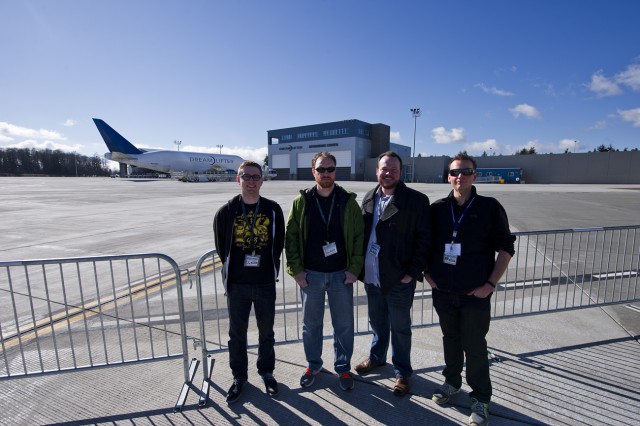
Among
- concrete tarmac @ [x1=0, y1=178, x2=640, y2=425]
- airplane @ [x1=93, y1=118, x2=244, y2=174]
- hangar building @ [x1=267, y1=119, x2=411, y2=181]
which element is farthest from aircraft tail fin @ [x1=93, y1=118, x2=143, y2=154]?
concrete tarmac @ [x1=0, y1=178, x2=640, y2=425]

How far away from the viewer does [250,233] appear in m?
2.80

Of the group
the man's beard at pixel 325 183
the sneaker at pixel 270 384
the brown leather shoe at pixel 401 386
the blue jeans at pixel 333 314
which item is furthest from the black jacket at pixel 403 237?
the sneaker at pixel 270 384

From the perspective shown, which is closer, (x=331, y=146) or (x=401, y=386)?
(x=401, y=386)

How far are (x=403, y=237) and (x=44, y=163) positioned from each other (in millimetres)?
137719

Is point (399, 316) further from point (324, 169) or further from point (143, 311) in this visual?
point (143, 311)

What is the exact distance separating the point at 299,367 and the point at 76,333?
8.94 ft

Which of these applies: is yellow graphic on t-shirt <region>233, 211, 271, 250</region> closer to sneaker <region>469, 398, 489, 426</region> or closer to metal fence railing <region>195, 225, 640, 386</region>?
metal fence railing <region>195, 225, 640, 386</region>

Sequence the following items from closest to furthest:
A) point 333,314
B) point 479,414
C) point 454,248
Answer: point 479,414 < point 454,248 < point 333,314

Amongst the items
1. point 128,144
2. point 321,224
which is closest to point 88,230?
point 321,224

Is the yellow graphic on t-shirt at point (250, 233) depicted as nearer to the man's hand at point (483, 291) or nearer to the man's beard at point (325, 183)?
the man's beard at point (325, 183)

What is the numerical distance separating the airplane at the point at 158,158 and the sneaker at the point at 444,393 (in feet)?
250

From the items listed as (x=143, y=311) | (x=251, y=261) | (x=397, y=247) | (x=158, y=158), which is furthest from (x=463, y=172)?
(x=158, y=158)

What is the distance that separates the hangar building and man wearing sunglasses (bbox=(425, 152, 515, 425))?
76.4m

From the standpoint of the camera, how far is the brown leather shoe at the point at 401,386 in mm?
2721
